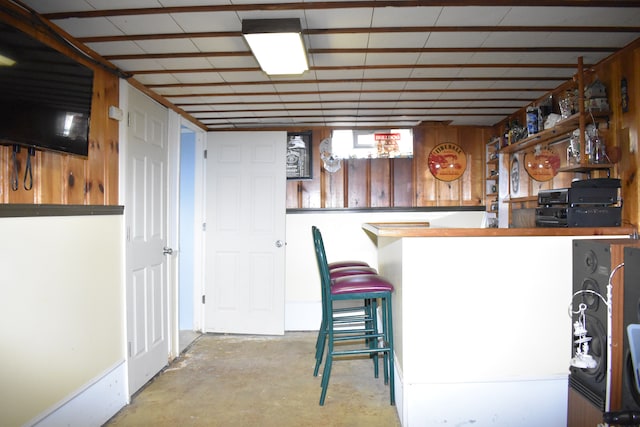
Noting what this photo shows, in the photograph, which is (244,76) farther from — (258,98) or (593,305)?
(593,305)

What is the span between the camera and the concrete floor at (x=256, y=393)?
249 cm

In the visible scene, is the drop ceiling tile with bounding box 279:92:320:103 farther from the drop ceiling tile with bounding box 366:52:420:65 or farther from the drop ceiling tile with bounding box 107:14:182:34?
the drop ceiling tile with bounding box 107:14:182:34

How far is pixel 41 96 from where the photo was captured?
5.99 feet

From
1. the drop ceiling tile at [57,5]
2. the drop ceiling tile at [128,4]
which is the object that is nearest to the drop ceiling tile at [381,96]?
the drop ceiling tile at [128,4]

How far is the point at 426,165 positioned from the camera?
4383 millimetres

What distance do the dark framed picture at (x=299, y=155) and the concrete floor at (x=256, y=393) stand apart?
185 cm

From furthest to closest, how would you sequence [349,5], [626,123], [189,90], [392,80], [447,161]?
[447,161]
[189,90]
[392,80]
[626,123]
[349,5]

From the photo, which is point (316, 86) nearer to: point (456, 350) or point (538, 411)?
point (456, 350)

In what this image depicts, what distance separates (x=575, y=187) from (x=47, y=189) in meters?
2.93

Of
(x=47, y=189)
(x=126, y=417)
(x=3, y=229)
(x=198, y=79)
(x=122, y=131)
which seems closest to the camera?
(x=3, y=229)

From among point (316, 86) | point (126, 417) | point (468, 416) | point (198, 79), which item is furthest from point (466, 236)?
point (126, 417)

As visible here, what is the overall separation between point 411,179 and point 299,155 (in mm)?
1274

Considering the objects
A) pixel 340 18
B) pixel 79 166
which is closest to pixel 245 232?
pixel 79 166

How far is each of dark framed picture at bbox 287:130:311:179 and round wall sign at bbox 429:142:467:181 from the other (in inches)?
53.5
